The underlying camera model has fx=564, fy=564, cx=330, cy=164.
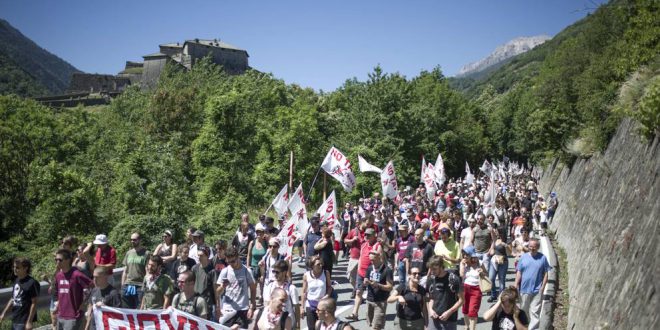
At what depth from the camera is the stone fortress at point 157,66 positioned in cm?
12950

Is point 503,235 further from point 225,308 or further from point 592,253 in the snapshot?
point 225,308

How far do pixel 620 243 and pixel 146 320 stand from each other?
7.60m

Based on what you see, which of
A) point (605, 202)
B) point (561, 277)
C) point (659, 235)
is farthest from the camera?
point (561, 277)

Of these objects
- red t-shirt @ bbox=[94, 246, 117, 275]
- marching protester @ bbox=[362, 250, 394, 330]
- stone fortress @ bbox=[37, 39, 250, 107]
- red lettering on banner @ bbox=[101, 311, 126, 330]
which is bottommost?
marching protester @ bbox=[362, 250, 394, 330]

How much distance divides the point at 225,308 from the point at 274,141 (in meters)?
28.3

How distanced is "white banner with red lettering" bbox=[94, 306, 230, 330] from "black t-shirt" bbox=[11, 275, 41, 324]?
1.50m

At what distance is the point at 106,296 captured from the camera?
7.73 meters

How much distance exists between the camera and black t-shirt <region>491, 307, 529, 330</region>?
6.82 meters

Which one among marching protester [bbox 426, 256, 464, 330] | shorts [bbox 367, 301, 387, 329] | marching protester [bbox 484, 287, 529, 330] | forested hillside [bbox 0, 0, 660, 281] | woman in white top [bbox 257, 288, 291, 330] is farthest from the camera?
forested hillside [bbox 0, 0, 660, 281]

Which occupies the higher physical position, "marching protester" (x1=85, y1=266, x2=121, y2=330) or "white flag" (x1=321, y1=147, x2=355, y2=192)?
"white flag" (x1=321, y1=147, x2=355, y2=192)

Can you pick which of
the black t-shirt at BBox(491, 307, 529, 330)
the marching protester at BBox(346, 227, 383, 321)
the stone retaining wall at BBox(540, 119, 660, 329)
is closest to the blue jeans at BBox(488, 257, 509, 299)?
the stone retaining wall at BBox(540, 119, 660, 329)

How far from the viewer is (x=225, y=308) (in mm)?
8562

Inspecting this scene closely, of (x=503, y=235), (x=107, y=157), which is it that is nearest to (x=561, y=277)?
(x=503, y=235)

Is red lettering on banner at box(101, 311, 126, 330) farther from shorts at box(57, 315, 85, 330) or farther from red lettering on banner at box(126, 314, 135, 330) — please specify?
shorts at box(57, 315, 85, 330)
